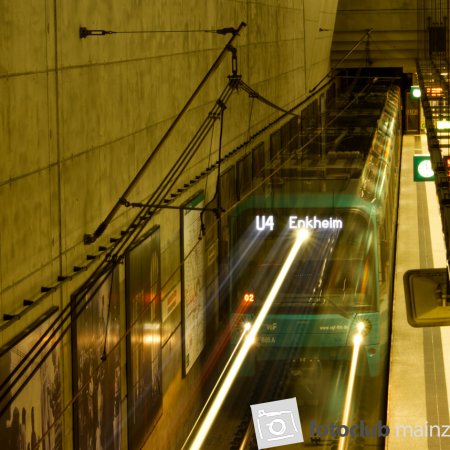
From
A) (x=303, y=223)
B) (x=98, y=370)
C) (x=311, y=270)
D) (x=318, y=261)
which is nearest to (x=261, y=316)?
(x=311, y=270)

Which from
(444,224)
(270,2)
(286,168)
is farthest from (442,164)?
(270,2)

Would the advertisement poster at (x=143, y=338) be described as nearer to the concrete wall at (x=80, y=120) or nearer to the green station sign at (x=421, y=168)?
the concrete wall at (x=80, y=120)

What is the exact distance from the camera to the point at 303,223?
Answer: 11.5 m

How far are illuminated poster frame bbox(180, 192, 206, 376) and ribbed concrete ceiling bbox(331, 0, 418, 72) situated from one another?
18035 millimetres

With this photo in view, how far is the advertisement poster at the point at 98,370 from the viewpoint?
7.43m

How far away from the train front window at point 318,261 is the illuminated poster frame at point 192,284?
581mm

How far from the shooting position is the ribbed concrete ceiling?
2972 cm

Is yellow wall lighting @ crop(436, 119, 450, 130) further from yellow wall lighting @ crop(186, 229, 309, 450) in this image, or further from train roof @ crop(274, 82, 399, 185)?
yellow wall lighting @ crop(186, 229, 309, 450)

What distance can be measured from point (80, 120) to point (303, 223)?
14.6ft

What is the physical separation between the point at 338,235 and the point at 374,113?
8644 mm

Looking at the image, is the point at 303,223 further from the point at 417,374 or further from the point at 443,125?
the point at 443,125

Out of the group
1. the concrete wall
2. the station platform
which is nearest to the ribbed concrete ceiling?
the station platform

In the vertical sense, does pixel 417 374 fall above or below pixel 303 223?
below

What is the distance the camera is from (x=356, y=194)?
11625 mm
